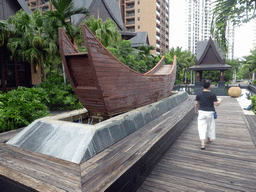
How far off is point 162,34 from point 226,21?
55870 mm

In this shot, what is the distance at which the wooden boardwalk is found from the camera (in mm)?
3064

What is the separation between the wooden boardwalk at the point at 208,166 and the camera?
3064 mm

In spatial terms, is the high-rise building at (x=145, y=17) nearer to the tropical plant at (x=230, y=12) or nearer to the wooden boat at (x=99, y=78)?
the wooden boat at (x=99, y=78)

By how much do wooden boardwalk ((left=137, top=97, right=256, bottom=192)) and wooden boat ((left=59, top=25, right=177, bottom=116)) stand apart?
192cm

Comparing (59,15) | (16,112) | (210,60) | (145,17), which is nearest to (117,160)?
(16,112)

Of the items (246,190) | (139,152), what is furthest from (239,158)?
(139,152)

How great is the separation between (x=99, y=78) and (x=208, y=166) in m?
3.03

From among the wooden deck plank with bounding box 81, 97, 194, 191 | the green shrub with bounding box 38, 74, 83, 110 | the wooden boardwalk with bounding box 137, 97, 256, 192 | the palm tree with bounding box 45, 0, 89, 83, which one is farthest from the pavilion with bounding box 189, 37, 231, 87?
the wooden deck plank with bounding box 81, 97, 194, 191

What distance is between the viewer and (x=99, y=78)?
14.2 ft

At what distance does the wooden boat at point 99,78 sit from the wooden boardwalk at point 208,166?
1920 millimetres

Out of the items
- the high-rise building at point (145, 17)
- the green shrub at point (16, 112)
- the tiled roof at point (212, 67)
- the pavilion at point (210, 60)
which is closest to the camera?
the green shrub at point (16, 112)

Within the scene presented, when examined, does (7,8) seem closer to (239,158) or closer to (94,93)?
(94,93)

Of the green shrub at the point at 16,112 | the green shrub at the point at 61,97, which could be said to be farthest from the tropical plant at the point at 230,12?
the green shrub at the point at 61,97

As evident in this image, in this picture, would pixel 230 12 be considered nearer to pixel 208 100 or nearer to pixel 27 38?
pixel 208 100
